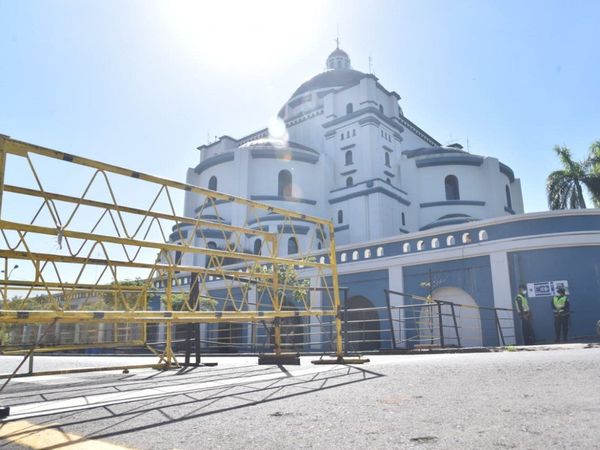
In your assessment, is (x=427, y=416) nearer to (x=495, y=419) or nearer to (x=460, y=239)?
(x=495, y=419)

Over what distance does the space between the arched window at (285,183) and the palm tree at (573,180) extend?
56.6 ft

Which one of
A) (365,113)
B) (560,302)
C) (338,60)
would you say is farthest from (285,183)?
(560,302)

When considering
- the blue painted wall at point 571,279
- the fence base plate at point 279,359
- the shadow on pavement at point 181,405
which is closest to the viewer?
the shadow on pavement at point 181,405

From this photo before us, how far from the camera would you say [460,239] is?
17328mm

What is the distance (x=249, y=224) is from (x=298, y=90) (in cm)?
1691

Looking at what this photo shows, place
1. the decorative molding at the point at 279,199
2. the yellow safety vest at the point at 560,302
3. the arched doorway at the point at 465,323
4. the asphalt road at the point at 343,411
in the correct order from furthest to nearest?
1. the decorative molding at the point at 279,199
2. the arched doorway at the point at 465,323
3. the yellow safety vest at the point at 560,302
4. the asphalt road at the point at 343,411

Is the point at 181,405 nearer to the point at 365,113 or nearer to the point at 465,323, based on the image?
the point at 465,323

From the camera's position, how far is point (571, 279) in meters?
15.4

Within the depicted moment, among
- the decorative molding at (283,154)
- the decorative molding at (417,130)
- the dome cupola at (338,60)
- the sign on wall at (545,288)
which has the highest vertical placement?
the dome cupola at (338,60)

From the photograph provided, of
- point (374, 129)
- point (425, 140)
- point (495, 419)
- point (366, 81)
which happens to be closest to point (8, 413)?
point (495, 419)

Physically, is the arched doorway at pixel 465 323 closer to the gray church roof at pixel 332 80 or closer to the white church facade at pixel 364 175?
the white church facade at pixel 364 175

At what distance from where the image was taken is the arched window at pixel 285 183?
35.4 metres

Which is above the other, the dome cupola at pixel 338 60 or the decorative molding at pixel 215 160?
the dome cupola at pixel 338 60

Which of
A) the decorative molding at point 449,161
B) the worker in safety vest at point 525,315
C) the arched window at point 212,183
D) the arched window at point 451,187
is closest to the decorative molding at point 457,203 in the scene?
the arched window at point 451,187
